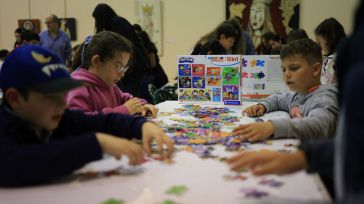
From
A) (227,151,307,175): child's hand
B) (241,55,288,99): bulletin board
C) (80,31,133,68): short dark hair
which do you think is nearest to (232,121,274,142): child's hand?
(227,151,307,175): child's hand

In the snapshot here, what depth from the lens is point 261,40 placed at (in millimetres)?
6504

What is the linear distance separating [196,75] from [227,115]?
0.62 m

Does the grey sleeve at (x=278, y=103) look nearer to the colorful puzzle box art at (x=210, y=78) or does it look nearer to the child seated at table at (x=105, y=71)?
the colorful puzzle box art at (x=210, y=78)

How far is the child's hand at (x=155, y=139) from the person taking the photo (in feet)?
4.22

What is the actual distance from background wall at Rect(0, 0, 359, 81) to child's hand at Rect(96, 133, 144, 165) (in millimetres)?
5995

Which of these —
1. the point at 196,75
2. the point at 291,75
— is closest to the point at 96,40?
the point at 196,75

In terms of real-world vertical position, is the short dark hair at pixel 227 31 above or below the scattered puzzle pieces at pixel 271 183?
above

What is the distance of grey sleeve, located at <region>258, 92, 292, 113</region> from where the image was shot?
2.24 meters

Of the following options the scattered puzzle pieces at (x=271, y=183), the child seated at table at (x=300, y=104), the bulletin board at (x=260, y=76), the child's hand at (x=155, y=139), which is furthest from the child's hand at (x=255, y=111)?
the scattered puzzle pieces at (x=271, y=183)

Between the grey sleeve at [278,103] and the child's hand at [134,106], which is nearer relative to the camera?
the child's hand at [134,106]

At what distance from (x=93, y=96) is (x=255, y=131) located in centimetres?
95

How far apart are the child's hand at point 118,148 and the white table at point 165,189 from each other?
0.16ft

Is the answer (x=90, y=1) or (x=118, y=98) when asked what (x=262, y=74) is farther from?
(x=90, y=1)

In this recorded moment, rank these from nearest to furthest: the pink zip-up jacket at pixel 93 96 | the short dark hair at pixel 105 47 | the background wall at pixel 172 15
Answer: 1. the pink zip-up jacket at pixel 93 96
2. the short dark hair at pixel 105 47
3. the background wall at pixel 172 15
